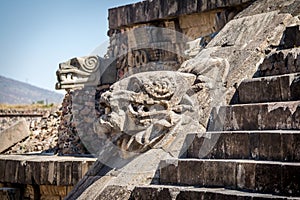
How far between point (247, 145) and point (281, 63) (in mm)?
1063

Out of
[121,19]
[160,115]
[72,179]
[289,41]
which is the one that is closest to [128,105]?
[160,115]

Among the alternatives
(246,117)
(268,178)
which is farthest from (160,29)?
(268,178)

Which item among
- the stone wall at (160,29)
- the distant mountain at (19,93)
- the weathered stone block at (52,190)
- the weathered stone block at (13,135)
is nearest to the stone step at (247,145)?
the weathered stone block at (52,190)

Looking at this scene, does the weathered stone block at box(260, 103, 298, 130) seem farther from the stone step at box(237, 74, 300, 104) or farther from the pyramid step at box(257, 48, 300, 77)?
the pyramid step at box(257, 48, 300, 77)

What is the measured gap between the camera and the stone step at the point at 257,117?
4883 millimetres

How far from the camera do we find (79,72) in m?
12.2

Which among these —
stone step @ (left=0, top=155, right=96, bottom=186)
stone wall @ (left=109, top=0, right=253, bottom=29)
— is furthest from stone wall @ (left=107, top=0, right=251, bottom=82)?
stone step @ (left=0, top=155, right=96, bottom=186)

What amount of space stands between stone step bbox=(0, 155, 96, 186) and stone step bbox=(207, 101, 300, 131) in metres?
3.19

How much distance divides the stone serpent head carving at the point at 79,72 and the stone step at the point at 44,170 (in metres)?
3.06

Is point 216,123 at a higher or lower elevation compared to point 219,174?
higher

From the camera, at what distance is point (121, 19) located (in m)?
11.2

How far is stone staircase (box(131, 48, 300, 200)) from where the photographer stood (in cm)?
446

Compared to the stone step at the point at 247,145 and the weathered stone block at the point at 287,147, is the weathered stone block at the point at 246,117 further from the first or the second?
the weathered stone block at the point at 287,147

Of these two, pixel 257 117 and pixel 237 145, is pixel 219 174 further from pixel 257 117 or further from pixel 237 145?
pixel 257 117
